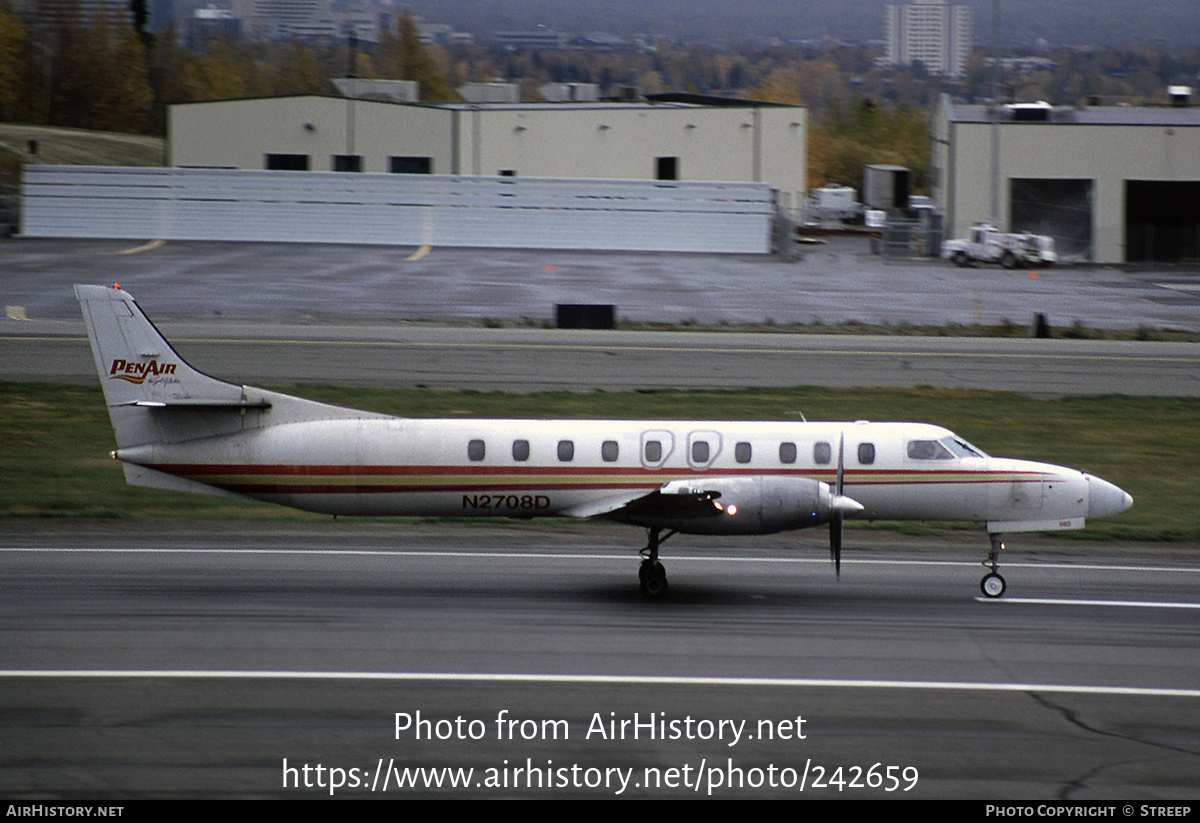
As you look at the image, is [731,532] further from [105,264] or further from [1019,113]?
[1019,113]

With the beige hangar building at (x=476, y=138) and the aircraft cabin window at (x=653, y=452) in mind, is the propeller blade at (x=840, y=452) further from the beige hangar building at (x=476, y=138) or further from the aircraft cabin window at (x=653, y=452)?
the beige hangar building at (x=476, y=138)

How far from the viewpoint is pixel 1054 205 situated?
8000 centimetres

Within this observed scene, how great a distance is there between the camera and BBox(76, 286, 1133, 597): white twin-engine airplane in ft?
61.9

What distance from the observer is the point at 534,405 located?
34531 millimetres

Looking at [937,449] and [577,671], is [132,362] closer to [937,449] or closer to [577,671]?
[577,671]

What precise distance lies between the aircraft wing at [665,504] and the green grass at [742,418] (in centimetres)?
864

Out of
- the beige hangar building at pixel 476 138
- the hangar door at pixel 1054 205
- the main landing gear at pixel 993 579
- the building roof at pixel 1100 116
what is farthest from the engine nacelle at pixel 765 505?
the building roof at pixel 1100 116

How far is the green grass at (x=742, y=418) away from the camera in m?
25.4

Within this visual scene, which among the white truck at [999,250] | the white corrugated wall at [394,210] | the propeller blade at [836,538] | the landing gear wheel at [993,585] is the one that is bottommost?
the landing gear wheel at [993,585]

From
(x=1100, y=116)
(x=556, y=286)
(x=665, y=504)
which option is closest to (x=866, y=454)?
(x=665, y=504)

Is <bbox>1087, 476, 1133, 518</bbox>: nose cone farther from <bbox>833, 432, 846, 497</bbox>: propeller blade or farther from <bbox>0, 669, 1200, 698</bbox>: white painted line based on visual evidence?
<bbox>0, 669, 1200, 698</bbox>: white painted line

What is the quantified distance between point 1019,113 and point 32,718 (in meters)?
79.7

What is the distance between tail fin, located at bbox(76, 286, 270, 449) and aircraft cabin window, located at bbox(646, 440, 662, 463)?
582cm

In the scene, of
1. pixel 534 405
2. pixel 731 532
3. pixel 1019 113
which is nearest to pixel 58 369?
pixel 534 405
